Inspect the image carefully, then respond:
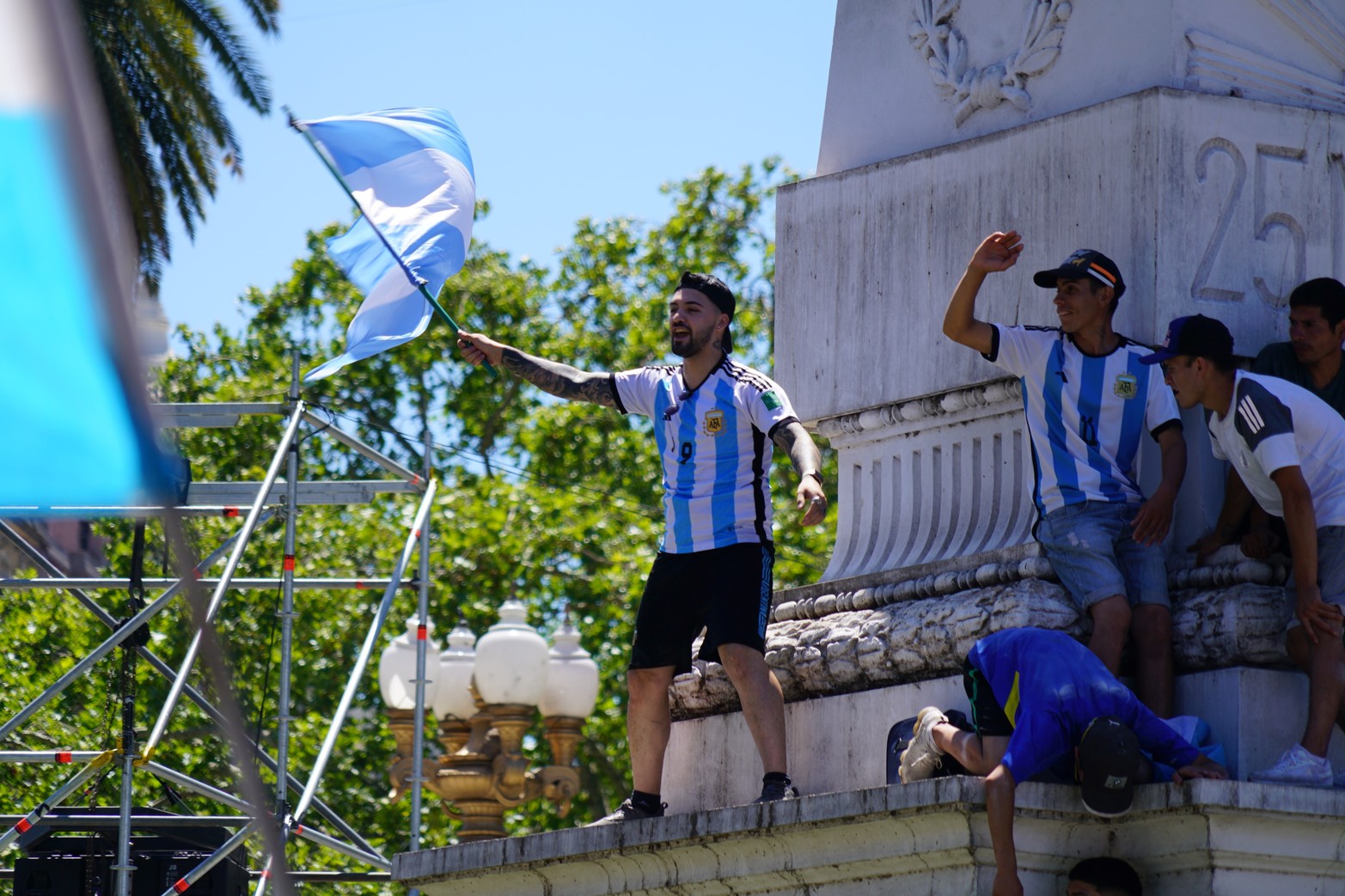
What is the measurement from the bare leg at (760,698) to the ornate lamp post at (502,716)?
6.11 meters

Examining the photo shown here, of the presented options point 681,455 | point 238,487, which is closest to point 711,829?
point 681,455

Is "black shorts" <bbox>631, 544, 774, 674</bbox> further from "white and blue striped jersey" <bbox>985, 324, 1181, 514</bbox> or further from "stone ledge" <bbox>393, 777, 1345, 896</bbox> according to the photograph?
"white and blue striped jersey" <bbox>985, 324, 1181, 514</bbox>

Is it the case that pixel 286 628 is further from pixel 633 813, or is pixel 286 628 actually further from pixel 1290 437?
pixel 1290 437

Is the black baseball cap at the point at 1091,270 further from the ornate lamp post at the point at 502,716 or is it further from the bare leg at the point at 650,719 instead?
the ornate lamp post at the point at 502,716

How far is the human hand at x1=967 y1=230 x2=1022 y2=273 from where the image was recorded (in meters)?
5.77

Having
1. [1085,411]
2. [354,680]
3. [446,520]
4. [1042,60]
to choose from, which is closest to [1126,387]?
[1085,411]

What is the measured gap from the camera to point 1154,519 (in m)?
5.64

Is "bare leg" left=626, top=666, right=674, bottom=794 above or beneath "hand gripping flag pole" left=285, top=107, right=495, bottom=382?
beneath

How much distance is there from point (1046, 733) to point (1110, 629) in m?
0.64

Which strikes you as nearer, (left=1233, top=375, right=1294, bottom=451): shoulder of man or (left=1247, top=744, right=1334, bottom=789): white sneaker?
(left=1247, top=744, right=1334, bottom=789): white sneaker

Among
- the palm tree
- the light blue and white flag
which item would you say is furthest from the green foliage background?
the light blue and white flag

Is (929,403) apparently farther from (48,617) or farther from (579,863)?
(48,617)

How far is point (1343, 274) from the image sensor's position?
625cm

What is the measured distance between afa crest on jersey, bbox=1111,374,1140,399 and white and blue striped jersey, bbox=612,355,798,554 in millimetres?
887
